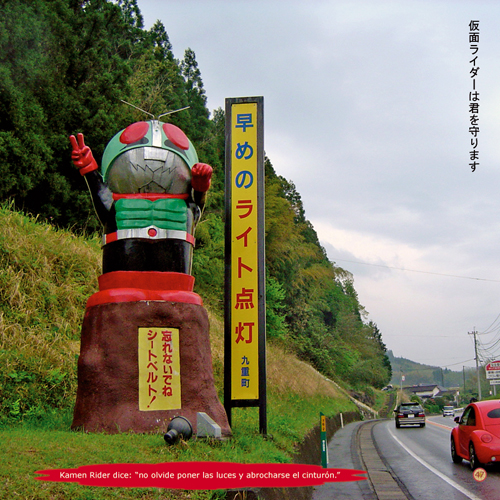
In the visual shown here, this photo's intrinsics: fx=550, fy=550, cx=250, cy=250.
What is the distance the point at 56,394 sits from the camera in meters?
8.87

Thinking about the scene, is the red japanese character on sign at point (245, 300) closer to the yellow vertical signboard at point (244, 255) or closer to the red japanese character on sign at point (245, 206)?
the yellow vertical signboard at point (244, 255)

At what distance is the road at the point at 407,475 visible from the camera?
8.04m

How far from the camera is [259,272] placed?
341 inches

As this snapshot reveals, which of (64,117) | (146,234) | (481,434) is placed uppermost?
(64,117)

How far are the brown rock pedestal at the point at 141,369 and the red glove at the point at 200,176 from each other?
1680 mm

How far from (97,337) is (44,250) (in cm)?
578

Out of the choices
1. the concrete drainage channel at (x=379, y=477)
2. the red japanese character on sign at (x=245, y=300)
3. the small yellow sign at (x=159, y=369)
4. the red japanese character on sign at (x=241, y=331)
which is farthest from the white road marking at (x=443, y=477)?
the small yellow sign at (x=159, y=369)

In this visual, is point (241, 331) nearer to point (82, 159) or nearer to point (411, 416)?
point (82, 159)

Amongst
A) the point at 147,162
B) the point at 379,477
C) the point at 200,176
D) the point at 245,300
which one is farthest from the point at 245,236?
the point at 379,477

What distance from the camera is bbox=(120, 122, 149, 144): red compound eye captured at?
7.85 m

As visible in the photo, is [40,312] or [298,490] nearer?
[298,490]

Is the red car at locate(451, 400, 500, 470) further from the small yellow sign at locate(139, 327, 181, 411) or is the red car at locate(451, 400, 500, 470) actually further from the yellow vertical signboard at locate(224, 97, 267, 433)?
the small yellow sign at locate(139, 327, 181, 411)

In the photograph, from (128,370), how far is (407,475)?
5862 millimetres

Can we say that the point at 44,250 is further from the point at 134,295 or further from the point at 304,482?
the point at 304,482
